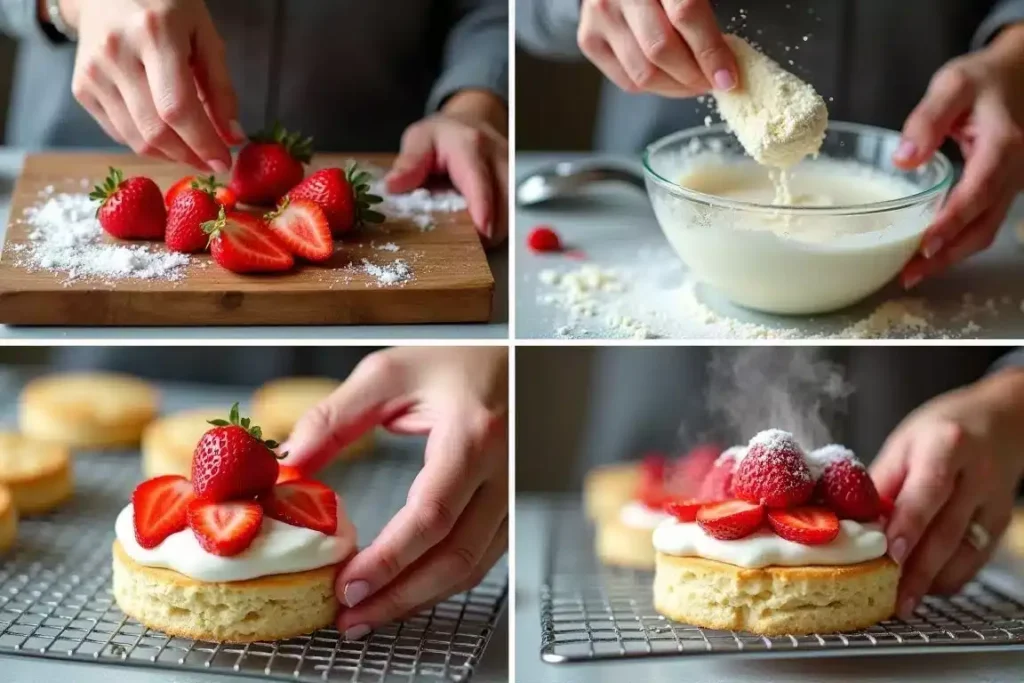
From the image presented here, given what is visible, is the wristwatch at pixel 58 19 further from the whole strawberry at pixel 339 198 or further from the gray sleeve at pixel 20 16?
the whole strawberry at pixel 339 198

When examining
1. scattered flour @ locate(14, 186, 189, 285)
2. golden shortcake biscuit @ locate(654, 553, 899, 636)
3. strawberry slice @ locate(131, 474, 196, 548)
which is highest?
scattered flour @ locate(14, 186, 189, 285)

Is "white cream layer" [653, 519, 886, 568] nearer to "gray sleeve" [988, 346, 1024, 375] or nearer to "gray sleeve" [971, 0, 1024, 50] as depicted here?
"gray sleeve" [988, 346, 1024, 375]

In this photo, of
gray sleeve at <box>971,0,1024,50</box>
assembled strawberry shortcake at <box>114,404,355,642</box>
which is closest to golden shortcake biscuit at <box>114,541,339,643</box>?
assembled strawberry shortcake at <box>114,404,355,642</box>

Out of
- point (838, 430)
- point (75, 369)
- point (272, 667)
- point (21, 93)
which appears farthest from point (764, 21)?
point (75, 369)

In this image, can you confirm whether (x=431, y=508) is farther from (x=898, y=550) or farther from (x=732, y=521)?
(x=898, y=550)

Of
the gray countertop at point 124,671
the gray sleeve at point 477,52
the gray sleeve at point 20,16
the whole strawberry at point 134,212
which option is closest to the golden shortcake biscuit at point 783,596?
the gray countertop at point 124,671

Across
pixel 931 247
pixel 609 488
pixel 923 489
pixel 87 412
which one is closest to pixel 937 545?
pixel 923 489
